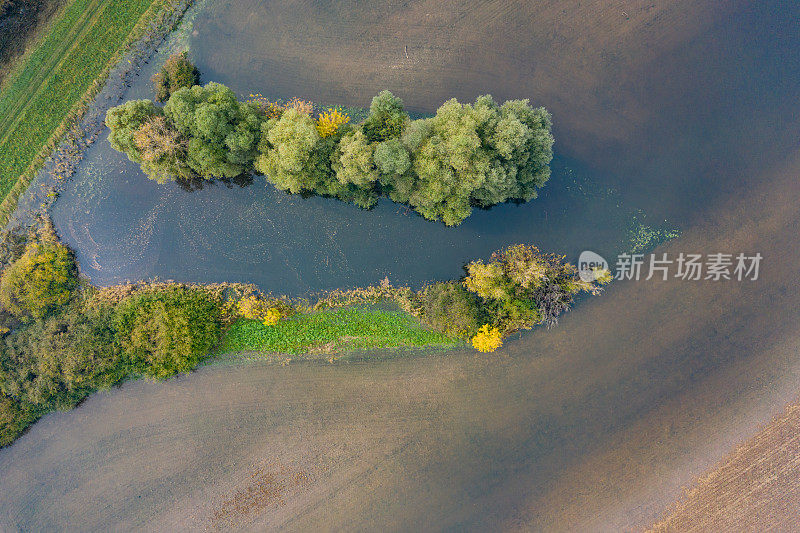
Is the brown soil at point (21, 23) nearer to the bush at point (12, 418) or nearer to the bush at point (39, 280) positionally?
the bush at point (39, 280)

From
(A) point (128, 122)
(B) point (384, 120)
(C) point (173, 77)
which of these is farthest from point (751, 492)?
(C) point (173, 77)

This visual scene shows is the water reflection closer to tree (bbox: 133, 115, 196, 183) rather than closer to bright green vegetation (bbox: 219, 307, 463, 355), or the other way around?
tree (bbox: 133, 115, 196, 183)

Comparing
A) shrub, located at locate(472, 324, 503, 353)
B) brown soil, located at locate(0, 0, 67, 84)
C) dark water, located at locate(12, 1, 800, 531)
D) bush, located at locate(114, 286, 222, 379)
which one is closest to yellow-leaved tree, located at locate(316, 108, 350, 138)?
dark water, located at locate(12, 1, 800, 531)

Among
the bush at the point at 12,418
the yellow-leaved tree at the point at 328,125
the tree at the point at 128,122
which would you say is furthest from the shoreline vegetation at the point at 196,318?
the yellow-leaved tree at the point at 328,125

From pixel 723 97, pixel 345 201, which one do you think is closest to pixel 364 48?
pixel 345 201

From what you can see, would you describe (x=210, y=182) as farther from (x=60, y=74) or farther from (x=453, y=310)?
(x=453, y=310)

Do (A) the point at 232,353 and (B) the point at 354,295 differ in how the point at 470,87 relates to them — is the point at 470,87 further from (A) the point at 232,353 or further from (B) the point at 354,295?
(A) the point at 232,353
